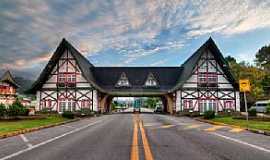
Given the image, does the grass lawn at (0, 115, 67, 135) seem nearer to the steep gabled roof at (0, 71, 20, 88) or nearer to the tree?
the steep gabled roof at (0, 71, 20, 88)

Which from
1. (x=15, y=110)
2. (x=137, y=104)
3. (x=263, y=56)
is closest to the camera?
(x=15, y=110)

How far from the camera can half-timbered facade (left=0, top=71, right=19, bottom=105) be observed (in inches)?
1950

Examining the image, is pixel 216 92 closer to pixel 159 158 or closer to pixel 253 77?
pixel 253 77

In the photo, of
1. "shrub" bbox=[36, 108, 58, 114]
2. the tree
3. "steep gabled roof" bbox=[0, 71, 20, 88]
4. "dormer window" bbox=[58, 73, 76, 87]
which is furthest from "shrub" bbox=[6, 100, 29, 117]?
the tree

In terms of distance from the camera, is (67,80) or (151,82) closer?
(67,80)

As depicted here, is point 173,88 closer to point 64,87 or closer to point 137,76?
point 137,76

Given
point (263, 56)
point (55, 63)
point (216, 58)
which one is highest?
point (263, 56)

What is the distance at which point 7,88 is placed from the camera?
168ft

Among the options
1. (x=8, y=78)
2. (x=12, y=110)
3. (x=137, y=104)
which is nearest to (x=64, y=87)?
(x=8, y=78)

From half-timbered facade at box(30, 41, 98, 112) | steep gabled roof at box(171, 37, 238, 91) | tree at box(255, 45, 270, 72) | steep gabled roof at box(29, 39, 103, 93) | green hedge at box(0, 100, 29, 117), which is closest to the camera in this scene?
green hedge at box(0, 100, 29, 117)

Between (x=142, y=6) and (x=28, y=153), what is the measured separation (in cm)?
1550

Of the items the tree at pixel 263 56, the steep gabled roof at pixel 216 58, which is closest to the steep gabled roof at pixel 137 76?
the steep gabled roof at pixel 216 58

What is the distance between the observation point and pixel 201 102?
4459 cm

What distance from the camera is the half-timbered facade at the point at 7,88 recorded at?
49522 mm
